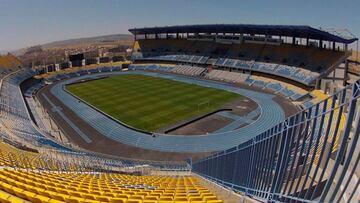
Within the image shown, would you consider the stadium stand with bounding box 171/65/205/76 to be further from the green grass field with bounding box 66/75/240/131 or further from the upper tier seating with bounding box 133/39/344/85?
the green grass field with bounding box 66/75/240/131

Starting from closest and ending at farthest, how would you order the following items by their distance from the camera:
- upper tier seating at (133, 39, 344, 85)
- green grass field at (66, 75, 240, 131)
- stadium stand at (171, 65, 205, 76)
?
green grass field at (66, 75, 240, 131) → upper tier seating at (133, 39, 344, 85) → stadium stand at (171, 65, 205, 76)

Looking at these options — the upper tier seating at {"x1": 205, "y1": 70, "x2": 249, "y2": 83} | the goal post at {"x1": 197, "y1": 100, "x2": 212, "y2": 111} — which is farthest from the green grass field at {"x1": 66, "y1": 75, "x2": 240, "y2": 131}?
the upper tier seating at {"x1": 205, "y1": 70, "x2": 249, "y2": 83}

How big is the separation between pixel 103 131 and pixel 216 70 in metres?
33.3

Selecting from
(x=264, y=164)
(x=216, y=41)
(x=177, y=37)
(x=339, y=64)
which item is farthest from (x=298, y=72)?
(x=264, y=164)

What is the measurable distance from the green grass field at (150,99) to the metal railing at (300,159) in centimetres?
2154

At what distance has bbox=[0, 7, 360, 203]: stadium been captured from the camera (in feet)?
22.3

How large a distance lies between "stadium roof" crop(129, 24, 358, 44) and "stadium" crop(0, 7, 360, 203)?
0.30 meters

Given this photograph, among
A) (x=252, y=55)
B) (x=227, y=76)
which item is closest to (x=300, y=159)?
(x=227, y=76)

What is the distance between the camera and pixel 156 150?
2558cm

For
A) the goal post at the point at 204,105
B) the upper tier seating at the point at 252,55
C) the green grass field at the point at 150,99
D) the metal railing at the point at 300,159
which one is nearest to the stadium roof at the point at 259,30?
the upper tier seating at the point at 252,55

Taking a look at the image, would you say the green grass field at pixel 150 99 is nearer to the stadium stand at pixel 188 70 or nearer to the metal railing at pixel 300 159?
the stadium stand at pixel 188 70

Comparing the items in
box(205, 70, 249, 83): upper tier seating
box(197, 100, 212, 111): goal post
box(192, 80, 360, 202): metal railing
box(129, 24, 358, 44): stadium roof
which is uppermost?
box(129, 24, 358, 44): stadium roof

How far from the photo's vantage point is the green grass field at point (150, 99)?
33.3 metres

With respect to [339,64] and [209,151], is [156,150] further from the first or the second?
[339,64]
